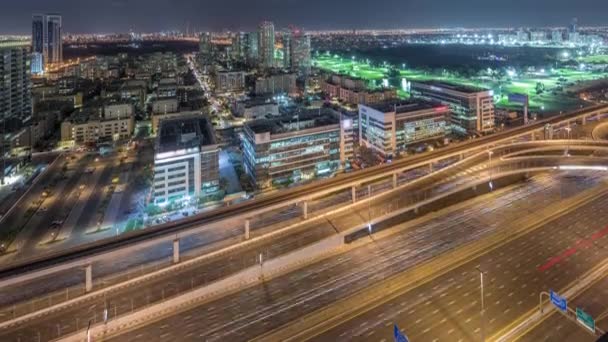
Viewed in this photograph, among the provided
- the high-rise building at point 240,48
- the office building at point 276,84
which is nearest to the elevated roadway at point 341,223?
the office building at point 276,84

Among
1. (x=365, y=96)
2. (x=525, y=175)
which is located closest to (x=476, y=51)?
(x=365, y=96)

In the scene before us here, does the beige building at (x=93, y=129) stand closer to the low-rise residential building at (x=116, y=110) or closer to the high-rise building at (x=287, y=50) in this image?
the low-rise residential building at (x=116, y=110)

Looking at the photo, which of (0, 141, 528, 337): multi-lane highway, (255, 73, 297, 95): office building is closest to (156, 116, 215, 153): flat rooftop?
(0, 141, 528, 337): multi-lane highway

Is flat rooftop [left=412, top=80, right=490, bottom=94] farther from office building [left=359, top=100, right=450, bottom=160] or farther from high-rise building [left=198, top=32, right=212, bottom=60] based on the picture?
high-rise building [left=198, top=32, right=212, bottom=60]

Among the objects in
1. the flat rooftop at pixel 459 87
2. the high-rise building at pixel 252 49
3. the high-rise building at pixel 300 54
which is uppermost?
the high-rise building at pixel 252 49

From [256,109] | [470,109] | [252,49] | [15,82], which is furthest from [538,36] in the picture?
[15,82]

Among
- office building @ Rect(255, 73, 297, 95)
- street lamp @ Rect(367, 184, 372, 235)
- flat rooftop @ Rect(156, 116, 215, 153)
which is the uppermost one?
office building @ Rect(255, 73, 297, 95)
